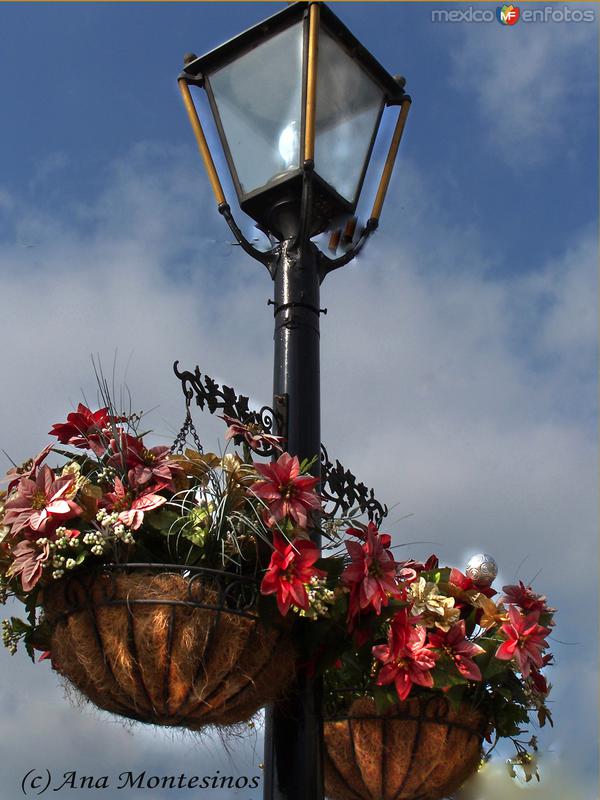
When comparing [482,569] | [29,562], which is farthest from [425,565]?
[29,562]

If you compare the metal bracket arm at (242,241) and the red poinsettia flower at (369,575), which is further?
the metal bracket arm at (242,241)

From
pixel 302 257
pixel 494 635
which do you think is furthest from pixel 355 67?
pixel 494 635

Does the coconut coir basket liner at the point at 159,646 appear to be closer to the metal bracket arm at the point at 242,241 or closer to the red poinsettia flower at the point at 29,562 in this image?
the red poinsettia flower at the point at 29,562

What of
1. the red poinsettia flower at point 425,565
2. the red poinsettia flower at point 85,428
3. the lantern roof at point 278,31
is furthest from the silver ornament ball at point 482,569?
the lantern roof at point 278,31

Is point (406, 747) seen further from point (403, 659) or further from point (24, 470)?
point (24, 470)

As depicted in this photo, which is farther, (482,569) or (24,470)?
(482,569)

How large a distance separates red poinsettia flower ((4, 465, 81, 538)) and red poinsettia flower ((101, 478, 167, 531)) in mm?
86

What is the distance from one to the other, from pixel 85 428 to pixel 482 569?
4.09ft

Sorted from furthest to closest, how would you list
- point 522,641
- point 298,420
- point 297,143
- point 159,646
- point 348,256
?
point 348,256, point 297,143, point 298,420, point 522,641, point 159,646

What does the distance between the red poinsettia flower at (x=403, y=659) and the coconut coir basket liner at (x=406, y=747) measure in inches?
13.7

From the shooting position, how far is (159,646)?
6.61 ft

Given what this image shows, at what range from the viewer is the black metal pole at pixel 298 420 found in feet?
7.81

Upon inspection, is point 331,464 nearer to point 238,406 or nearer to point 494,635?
point 238,406

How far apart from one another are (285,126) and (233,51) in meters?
0.35
